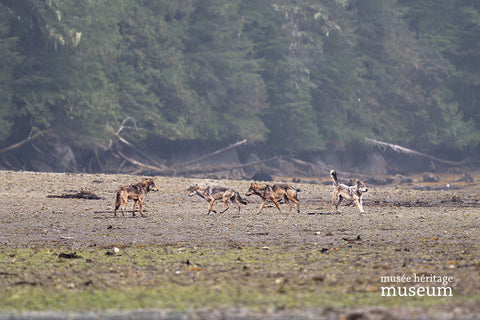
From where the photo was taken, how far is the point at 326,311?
7.79 m

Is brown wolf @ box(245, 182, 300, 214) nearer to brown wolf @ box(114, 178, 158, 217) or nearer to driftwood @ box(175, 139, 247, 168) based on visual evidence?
brown wolf @ box(114, 178, 158, 217)

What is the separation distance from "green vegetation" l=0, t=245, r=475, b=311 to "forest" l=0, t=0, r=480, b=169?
2793 cm

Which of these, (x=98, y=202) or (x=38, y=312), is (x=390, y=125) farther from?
(x=38, y=312)

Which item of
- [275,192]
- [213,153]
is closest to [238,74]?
[213,153]

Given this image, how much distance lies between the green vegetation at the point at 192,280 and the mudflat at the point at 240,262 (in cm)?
2

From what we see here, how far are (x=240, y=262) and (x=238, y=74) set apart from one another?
135ft

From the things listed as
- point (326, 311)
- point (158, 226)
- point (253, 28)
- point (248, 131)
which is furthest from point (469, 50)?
point (326, 311)

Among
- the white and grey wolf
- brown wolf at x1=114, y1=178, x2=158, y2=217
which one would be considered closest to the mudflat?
brown wolf at x1=114, y1=178, x2=158, y2=217

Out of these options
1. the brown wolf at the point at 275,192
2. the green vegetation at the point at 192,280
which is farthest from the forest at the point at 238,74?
the green vegetation at the point at 192,280

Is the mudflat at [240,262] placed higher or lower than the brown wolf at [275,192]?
lower

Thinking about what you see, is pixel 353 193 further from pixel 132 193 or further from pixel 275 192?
pixel 132 193

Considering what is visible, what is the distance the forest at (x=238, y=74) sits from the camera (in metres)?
41.1

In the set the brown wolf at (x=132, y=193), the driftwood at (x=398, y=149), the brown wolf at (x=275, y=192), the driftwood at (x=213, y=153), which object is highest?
the driftwood at (x=398, y=149)

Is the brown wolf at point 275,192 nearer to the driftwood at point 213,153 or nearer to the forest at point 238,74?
the forest at point 238,74
